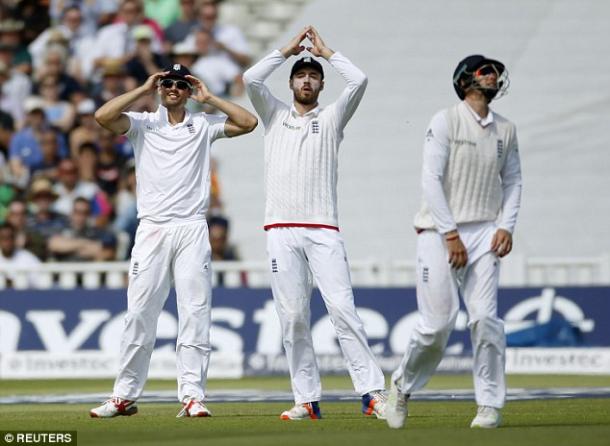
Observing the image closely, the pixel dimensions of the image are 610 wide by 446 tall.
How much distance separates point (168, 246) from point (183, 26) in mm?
9014

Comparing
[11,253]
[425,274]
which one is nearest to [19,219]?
[11,253]

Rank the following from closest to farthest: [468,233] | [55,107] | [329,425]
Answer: [468,233] < [329,425] < [55,107]

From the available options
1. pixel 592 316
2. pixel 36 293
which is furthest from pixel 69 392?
pixel 592 316

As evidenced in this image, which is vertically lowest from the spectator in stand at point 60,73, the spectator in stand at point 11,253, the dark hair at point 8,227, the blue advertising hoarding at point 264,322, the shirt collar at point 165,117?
the blue advertising hoarding at point 264,322

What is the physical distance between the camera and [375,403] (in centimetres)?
818

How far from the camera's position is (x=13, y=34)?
58.6 ft

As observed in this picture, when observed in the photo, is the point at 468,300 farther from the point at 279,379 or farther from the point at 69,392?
the point at 279,379

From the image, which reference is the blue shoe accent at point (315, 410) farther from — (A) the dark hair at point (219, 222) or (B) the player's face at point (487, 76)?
(A) the dark hair at point (219, 222)

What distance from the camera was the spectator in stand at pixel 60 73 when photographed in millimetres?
16938

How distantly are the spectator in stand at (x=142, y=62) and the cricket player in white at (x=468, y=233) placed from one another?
9.90 metres

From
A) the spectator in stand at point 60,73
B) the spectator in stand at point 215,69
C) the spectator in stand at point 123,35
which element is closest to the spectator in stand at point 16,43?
the spectator in stand at point 60,73

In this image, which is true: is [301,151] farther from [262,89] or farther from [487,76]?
[487,76]

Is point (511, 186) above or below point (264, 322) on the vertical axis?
above

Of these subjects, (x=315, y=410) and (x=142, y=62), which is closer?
(x=315, y=410)
